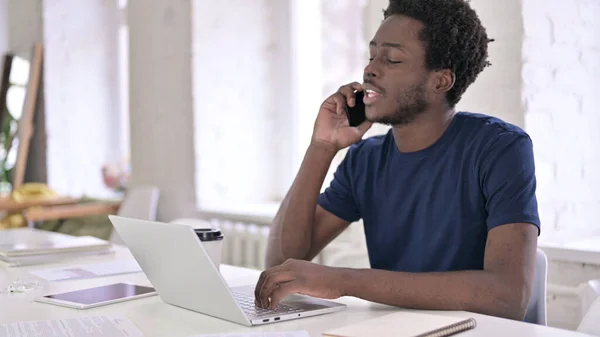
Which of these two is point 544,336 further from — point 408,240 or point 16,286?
point 16,286

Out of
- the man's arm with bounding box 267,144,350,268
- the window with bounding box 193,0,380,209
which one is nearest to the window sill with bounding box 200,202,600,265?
the window with bounding box 193,0,380,209

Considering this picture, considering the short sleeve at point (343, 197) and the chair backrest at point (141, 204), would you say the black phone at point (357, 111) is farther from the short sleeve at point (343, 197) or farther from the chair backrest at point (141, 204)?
the chair backrest at point (141, 204)

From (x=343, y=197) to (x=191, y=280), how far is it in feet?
2.52

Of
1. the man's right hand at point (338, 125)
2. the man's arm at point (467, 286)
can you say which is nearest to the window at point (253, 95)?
the man's right hand at point (338, 125)

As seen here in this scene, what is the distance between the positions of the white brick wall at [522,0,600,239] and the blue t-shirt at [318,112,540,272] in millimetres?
545

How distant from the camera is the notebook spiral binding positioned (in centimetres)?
116

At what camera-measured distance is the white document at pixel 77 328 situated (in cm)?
121

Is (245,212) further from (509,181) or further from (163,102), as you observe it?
(509,181)

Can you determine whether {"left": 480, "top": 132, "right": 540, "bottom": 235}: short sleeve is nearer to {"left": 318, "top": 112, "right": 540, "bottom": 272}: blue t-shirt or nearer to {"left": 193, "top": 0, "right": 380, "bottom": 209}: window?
{"left": 318, "top": 112, "right": 540, "bottom": 272}: blue t-shirt

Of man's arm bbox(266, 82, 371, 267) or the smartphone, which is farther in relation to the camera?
man's arm bbox(266, 82, 371, 267)

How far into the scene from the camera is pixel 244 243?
319 centimetres

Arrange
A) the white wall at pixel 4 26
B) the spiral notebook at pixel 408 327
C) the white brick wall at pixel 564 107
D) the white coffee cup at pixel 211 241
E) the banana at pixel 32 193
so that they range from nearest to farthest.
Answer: the spiral notebook at pixel 408 327, the white coffee cup at pixel 211 241, the white brick wall at pixel 564 107, the banana at pixel 32 193, the white wall at pixel 4 26

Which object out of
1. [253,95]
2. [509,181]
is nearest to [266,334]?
[509,181]

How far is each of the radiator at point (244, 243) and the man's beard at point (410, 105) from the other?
1.36 metres
